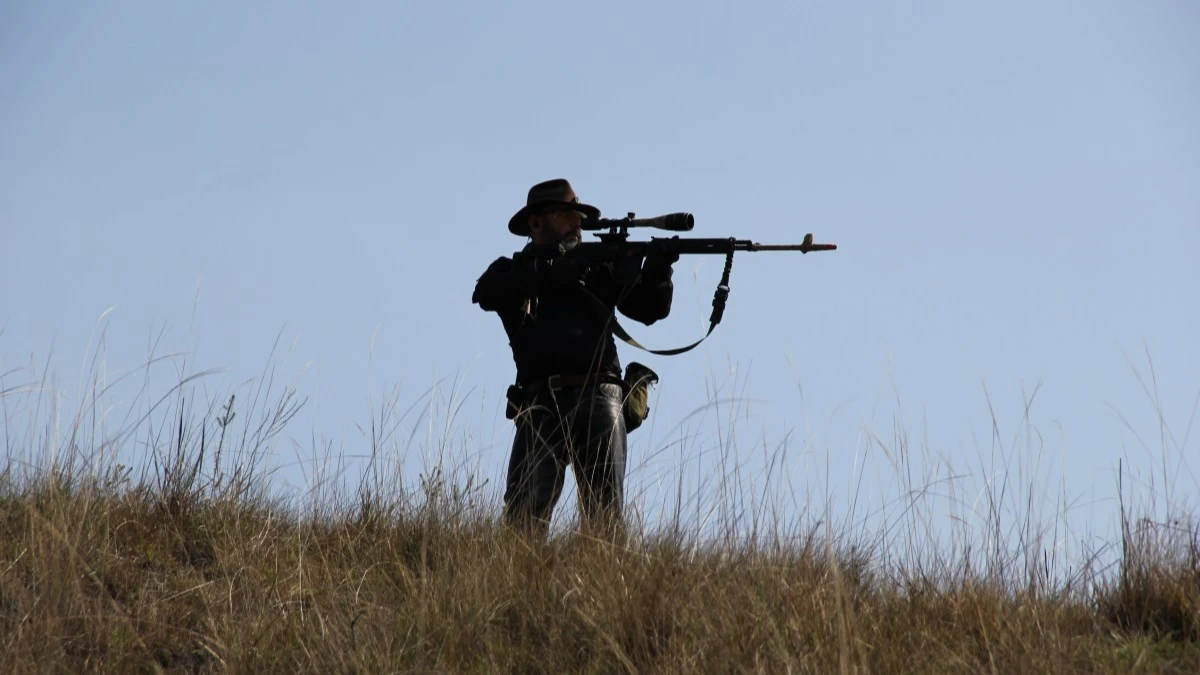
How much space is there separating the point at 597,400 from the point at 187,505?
69.5 inches

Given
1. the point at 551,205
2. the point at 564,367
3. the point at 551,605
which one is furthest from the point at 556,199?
the point at 551,605

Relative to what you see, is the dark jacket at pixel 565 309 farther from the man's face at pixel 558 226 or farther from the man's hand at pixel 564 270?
the man's face at pixel 558 226

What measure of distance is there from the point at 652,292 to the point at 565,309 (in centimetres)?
38

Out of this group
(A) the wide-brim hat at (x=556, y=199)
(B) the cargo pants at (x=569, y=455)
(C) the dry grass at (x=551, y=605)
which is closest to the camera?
(C) the dry grass at (x=551, y=605)

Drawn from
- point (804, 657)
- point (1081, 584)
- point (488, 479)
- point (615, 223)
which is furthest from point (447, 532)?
point (1081, 584)

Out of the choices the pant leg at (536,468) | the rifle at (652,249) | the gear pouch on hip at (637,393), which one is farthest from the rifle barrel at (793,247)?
the pant leg at (536,468)

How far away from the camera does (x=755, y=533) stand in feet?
14.6

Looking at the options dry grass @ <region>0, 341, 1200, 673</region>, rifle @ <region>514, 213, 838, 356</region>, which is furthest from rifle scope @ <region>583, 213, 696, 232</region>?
dry grass @ <region>0, 341, 1200, 673</region>

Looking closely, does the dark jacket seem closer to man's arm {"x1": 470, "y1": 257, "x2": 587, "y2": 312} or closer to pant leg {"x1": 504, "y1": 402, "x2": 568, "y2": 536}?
man's arm {"x1": 470, "y1": 257, "x2": 587, "y2": 312}

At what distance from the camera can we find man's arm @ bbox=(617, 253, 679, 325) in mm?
5332

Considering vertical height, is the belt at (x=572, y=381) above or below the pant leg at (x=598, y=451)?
above

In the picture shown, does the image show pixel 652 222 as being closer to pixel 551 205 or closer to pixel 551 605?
pixel 551 205

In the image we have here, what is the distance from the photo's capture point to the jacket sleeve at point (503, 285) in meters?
5.29

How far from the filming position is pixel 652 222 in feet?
17.8
